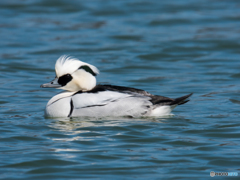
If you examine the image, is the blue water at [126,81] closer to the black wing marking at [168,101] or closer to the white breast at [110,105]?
the white breast at [110,105]

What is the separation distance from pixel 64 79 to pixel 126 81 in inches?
140

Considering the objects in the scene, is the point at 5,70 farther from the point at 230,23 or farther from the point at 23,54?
the point at 230,23

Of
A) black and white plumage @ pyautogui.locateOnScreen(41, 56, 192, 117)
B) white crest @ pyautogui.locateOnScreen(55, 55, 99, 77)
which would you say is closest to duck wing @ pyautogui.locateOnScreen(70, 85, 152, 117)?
black and white plumage @ pyautogui.locateOnScreen(41, 56, 192, 117)

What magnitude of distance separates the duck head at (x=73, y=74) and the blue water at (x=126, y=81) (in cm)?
65

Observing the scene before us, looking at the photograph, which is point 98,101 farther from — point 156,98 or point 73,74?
point 156,98

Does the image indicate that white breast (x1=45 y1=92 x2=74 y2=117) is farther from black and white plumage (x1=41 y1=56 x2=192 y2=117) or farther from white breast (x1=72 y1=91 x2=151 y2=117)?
white breast (x1=72 y1=91 x2=151 y2=117)

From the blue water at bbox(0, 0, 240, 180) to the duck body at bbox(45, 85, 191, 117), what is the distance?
15cm

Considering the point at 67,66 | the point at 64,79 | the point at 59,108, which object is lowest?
the point at 59,108

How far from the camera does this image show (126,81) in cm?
1208

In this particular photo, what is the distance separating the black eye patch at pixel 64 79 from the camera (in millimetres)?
8672

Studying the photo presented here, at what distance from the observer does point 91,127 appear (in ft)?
25.8

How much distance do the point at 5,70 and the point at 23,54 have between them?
5.82 feet

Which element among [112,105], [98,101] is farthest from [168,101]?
[98,101]

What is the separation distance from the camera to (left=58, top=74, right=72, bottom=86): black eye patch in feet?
28.5
